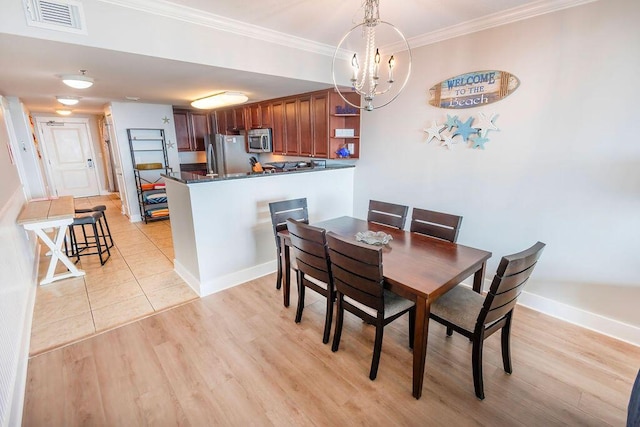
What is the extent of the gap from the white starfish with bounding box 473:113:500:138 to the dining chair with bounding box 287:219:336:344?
1927 mm

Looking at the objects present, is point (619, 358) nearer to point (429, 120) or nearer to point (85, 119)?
point (429, 120)

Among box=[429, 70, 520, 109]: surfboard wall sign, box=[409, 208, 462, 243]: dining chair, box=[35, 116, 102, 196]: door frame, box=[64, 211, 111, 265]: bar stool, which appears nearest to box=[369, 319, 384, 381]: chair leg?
box=[409, 208, 462, 243]: dining chair

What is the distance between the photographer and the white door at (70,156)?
24.4 feet

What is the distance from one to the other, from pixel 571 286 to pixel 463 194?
3.84 ft

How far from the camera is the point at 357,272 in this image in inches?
70.1

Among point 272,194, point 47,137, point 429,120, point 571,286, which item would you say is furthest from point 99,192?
point 571,286

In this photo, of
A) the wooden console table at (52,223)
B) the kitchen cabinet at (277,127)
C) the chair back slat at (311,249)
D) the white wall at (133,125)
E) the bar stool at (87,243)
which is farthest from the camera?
the white wall at (133,125)

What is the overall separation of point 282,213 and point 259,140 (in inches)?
109

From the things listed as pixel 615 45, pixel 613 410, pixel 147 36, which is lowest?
pixel 613 410

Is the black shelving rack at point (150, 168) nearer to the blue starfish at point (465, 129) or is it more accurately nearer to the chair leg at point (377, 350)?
the chair leg at point (377, 350)

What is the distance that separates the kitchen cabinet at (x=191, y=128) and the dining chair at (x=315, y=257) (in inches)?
196

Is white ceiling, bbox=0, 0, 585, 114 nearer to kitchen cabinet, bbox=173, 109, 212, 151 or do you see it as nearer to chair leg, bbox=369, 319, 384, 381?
chair leg, bbox=369, 319, 384, 381

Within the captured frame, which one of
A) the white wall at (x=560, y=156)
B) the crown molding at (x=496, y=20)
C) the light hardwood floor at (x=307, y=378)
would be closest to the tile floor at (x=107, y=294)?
the light hardwood floor at (x=307, y=378)

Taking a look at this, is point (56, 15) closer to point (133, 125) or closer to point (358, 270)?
point (358, 270)
